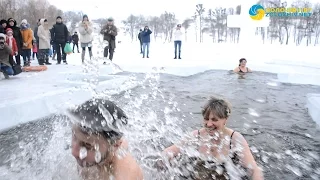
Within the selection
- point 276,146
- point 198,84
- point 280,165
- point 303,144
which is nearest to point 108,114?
point 280,165

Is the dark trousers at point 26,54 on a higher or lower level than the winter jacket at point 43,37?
lower

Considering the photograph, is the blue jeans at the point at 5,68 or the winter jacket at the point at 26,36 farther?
the winter jacket at the point at 26,36

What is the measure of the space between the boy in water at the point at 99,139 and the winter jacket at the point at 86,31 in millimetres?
8311

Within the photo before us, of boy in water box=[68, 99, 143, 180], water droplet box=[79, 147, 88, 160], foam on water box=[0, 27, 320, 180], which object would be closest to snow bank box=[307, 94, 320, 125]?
foam on water box=[0, 27, 320, 180]

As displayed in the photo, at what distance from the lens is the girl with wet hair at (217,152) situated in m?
2.67

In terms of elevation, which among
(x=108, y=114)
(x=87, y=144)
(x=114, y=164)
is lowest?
(x=114, y=164)

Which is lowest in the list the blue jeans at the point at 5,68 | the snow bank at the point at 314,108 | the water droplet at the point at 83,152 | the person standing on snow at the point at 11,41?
the snow bank at the point at 314,108

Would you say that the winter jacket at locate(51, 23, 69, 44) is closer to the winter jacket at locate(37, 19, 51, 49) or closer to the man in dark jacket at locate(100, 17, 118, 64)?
the winter jacket at locate(37, 19, 51, 49)

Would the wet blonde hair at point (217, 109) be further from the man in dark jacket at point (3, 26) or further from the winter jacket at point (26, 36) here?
the winter jacket at point (26, 36)

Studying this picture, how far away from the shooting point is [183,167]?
3023 millimetres

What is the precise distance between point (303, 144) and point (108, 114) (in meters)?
3.24

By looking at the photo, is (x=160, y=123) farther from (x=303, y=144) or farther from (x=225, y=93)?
(x=225, y=93)

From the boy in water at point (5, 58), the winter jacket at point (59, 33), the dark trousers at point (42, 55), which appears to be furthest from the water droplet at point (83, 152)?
the dark trousers at point (42, 55)

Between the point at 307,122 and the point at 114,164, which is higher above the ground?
the point at 114,164
